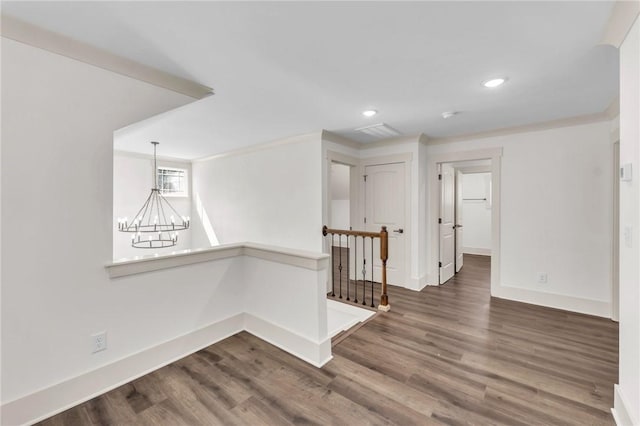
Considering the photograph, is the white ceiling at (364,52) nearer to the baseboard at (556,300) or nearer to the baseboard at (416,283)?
the baseboard at (556,300)

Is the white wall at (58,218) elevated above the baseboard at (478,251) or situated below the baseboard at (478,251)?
above

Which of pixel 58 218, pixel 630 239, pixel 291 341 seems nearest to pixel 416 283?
pixel 291 341

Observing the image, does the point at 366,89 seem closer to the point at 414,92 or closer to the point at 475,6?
the point at 414,92

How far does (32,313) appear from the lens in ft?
5.43

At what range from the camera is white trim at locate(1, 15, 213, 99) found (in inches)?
61.4

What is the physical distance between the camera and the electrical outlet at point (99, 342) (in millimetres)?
1887

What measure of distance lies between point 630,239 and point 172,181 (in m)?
6.82

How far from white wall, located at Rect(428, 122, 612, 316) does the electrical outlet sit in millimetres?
4492

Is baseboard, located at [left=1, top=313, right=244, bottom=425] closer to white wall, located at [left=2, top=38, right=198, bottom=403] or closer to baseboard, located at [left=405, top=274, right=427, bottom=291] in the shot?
white wall, located at [left=2, top=38, right=198, bottom=403]

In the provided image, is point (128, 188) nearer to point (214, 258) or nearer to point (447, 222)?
point (214, 258)

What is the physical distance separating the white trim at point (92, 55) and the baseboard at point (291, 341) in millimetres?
2225

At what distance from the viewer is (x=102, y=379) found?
191 cm

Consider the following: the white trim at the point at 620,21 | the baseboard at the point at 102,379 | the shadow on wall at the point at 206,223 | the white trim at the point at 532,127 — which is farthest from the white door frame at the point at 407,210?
the shadow on wall at the point at 206,223

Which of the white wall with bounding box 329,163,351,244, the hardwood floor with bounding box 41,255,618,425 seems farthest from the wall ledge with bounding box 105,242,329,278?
the white wall with bounding box 329,163,351,244
